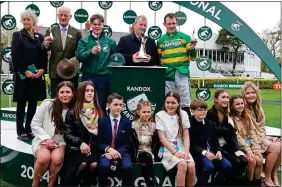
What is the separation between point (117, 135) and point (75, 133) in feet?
1.38

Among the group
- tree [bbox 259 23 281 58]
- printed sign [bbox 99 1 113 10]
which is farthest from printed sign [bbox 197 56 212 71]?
tree [bbox 259 23 281 58]

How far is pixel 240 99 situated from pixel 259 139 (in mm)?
501

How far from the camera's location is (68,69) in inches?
196

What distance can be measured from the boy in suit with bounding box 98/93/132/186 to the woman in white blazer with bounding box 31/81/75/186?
41 cm

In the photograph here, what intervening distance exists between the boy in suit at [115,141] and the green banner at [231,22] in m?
3.02

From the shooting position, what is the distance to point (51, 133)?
13.5 ft

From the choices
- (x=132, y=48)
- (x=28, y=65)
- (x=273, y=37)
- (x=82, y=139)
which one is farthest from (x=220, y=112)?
(x=273, y=37)

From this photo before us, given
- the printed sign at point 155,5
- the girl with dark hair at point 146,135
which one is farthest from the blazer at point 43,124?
the printed sign at point 155,5

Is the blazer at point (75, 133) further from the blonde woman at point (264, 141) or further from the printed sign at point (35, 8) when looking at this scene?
the printed sign at point (35, 8)

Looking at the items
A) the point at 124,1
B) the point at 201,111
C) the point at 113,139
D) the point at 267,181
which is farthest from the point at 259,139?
the point at 124,1

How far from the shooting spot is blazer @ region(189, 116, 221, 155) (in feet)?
14.2

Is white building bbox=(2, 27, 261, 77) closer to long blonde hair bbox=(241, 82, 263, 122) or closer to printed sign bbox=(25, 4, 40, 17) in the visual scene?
printed sign bbox=(25, 4, 40, 17)

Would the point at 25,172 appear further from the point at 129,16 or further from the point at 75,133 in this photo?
the point at 129,16

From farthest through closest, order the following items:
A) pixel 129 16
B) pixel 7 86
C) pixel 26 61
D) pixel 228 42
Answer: pixel 228 42 → pixel 129 16 → pixel 7 86 → pixel 26 61
